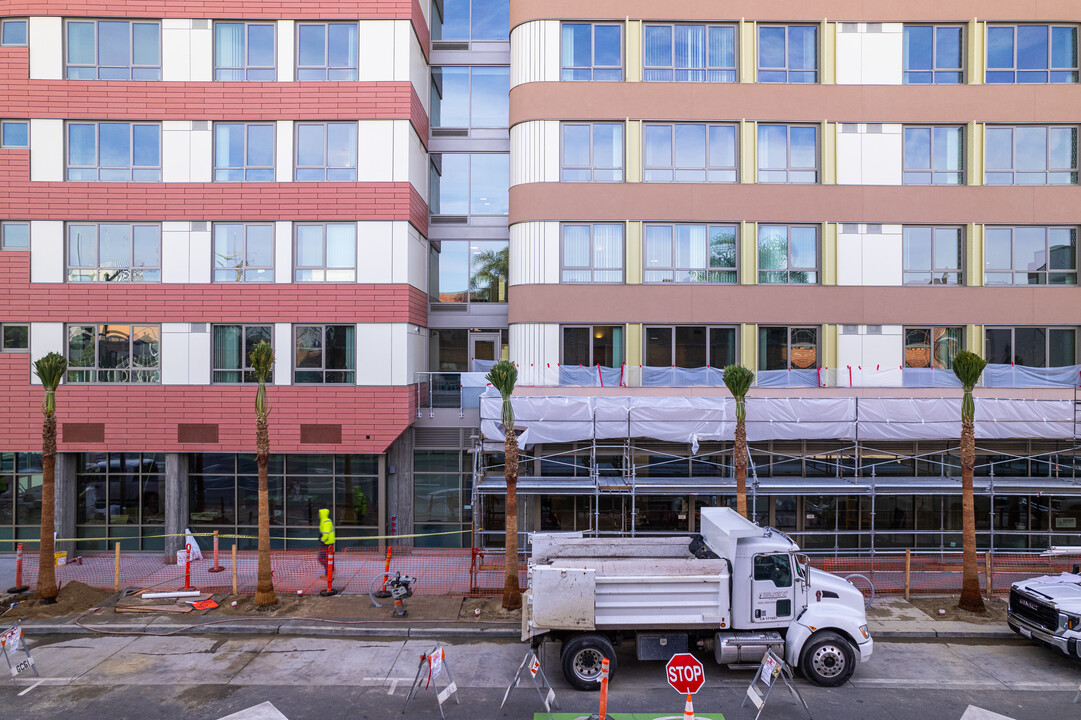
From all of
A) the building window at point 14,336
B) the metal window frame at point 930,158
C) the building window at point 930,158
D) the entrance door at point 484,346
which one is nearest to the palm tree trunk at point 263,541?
the entrance door at point 484,346

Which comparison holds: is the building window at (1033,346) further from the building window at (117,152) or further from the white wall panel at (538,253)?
the building window at (117,152)

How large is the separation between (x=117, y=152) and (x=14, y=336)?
5616mm

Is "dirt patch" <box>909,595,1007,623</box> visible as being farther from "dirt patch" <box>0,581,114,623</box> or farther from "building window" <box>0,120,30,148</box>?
"building window" <box>0,120,30,148</box>

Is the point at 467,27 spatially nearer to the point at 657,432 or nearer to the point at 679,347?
the point at 679,347

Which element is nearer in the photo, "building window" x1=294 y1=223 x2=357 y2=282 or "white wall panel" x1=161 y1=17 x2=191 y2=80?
"white wall panel" x1=161 y1=17 x2=191 y2=80

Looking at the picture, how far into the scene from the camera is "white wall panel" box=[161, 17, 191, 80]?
730 inches

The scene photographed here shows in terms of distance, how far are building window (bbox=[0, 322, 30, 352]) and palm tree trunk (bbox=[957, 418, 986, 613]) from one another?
22880mm

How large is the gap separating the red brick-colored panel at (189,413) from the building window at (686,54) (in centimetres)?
1143

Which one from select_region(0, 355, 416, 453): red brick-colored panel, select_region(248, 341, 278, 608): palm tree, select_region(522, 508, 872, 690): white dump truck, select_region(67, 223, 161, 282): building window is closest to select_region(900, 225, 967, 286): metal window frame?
select_region(522, 508, 872, 690): white dump truck

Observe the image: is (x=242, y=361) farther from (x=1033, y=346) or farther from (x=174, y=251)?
(x=1033, y=346)

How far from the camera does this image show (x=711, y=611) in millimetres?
10938

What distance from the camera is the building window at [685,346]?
19203 mm

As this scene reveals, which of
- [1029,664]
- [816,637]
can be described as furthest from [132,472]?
[1029,664]

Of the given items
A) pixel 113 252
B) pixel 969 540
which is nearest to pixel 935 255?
pixel 969 540
